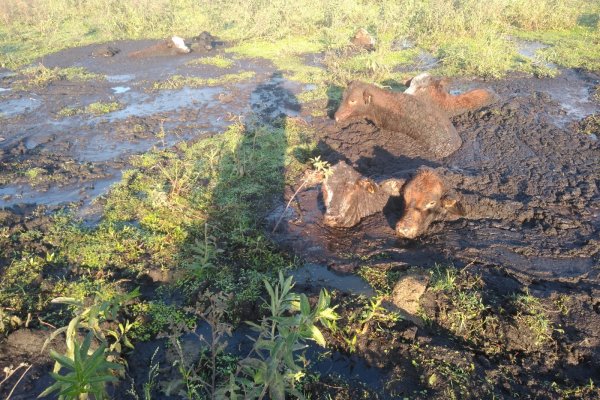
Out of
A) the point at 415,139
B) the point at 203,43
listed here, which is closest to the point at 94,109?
the point at 203,43

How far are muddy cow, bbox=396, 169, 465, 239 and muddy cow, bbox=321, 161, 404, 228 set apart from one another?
0.31 m

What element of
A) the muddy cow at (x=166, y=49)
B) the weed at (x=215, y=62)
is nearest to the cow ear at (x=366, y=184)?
the weed at (x=215, y=62)

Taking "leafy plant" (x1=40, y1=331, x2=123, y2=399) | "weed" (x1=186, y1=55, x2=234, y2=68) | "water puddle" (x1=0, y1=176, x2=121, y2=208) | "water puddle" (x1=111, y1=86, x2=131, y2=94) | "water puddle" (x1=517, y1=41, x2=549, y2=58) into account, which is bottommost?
"water puddle" (x1=0, y1=176, x2=121, y2=208)

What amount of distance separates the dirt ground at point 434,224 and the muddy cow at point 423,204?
142mm

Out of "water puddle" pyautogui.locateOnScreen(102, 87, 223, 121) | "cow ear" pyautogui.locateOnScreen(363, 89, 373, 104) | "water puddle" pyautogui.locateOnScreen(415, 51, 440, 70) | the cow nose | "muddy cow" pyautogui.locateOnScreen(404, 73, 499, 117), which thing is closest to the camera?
the cow nose

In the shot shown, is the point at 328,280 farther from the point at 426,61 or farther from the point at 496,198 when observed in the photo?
the point at 426,61

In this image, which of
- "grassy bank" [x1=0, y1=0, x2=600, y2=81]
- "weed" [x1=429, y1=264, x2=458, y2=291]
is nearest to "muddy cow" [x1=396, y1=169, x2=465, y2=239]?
"weed" [x1=429, y1=264, x2=458, y2=291]

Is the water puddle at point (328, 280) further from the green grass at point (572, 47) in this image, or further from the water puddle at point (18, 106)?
the green grass at point (572, 47)

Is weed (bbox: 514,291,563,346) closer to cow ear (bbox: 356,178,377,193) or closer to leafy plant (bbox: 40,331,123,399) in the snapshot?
cow ear (bbox: 356,178,377,193)

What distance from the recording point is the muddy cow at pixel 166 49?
1146 cm

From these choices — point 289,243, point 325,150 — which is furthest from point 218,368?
point 325,150

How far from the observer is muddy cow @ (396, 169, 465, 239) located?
4773 millimetres

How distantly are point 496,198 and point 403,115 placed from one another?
207cm

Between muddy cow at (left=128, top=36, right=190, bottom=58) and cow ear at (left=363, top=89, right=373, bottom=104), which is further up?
cow ear at (left=363, top=89, right=373, bottom=104)
